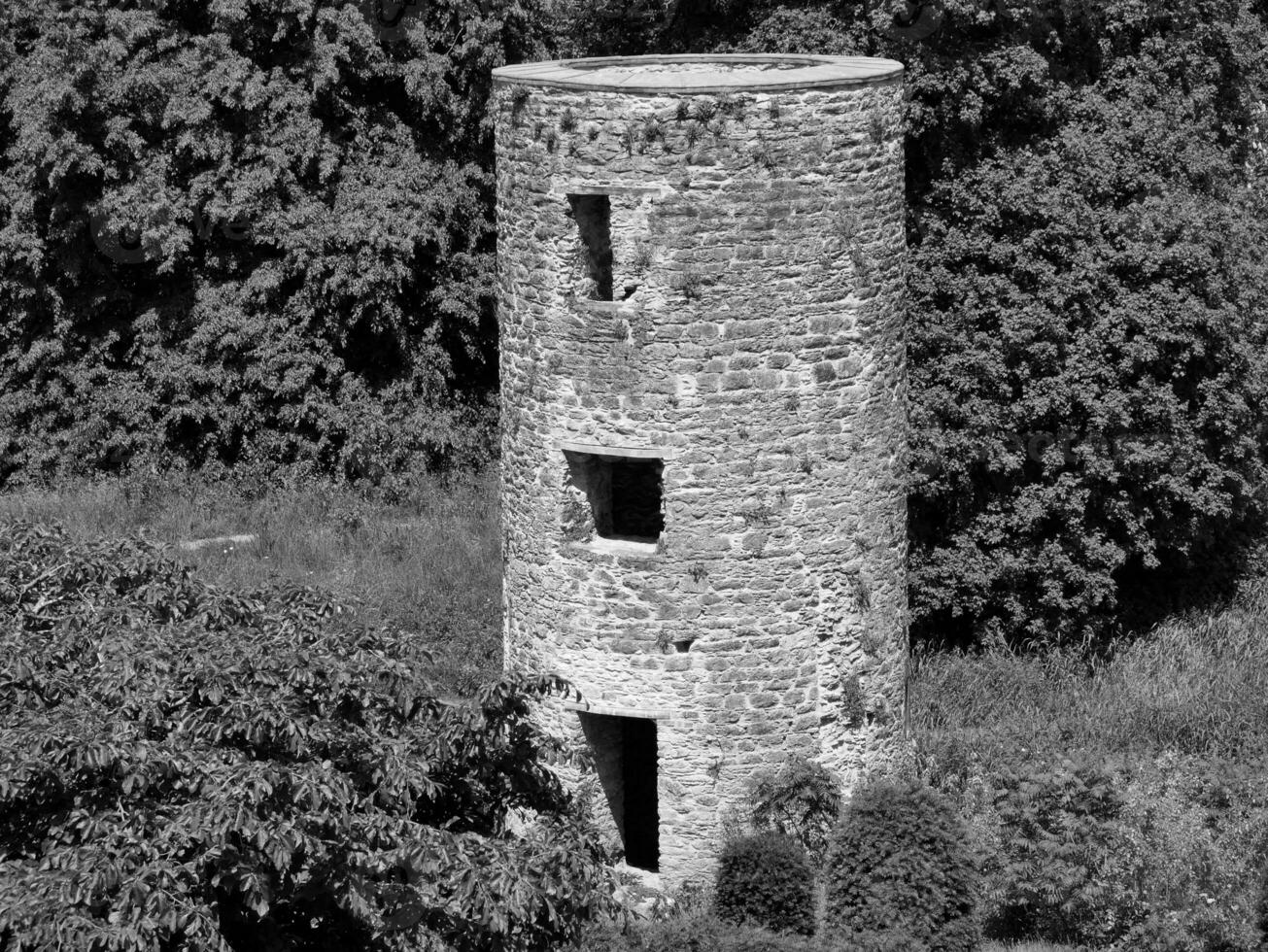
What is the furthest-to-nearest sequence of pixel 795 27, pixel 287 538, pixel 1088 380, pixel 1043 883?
pixel 287 538, pixel 795 27, pixel 1088 380, pixel 1043 883

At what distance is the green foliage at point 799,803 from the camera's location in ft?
43.8

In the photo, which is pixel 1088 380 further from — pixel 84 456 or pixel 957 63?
pixel 84 456

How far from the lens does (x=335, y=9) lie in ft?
71.6

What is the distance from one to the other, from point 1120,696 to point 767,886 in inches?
235

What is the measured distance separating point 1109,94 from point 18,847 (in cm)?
1293

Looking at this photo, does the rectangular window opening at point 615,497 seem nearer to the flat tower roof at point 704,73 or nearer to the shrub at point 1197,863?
the flat tower roof at point 704,73

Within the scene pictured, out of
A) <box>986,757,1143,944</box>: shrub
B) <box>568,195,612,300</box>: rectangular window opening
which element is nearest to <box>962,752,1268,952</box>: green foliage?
<box>986,757,1143,944</box>: shrub

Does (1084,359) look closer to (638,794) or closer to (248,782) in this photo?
(638,794)

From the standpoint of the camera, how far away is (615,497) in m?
14.9

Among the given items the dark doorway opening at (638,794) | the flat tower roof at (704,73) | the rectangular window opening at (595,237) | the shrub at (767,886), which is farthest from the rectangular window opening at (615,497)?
the flat tower roof at (704,73)

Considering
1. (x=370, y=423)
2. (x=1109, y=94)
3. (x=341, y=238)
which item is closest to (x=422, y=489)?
(x=370, y=423)

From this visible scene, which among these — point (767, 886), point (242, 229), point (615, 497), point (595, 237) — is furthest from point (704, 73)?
point (242, 229)

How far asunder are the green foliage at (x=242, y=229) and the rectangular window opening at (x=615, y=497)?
7612 mm

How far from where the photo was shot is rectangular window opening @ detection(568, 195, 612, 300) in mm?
12844
